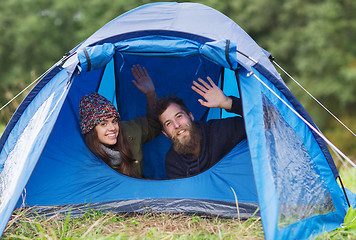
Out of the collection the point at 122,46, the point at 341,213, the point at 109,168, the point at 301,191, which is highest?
the point at 122,46

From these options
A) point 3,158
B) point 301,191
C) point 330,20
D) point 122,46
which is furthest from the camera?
point 330,20

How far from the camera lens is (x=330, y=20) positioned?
10688 mm

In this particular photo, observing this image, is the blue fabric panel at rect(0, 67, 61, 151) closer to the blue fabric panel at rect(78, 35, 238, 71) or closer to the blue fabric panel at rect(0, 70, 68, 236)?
the blue fabric panel at rect(0, 70, 68, 236)

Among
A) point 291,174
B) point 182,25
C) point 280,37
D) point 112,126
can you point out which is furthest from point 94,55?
point 280,37

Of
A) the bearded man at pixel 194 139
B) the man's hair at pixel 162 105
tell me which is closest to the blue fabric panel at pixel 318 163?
the bearded man at pixel 194 139

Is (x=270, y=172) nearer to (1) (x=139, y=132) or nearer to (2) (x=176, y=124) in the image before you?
(2) (x=176, y=124)

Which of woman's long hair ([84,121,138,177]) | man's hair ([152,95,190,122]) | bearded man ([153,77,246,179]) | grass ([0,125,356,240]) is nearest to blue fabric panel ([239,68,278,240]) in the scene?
grass ([0,125,356,240])

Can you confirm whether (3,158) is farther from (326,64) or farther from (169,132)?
(326,64)

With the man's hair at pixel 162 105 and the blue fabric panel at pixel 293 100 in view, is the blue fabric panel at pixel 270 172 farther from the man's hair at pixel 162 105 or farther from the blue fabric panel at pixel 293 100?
the man's hair at pixel 162 105

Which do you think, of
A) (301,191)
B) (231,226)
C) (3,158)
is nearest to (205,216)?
(231,226)

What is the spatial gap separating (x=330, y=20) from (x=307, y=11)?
1.99ft

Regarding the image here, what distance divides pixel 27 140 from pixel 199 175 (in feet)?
3.66

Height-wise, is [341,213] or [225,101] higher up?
[225,101]

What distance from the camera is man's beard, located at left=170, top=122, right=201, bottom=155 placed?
302 centimetres
